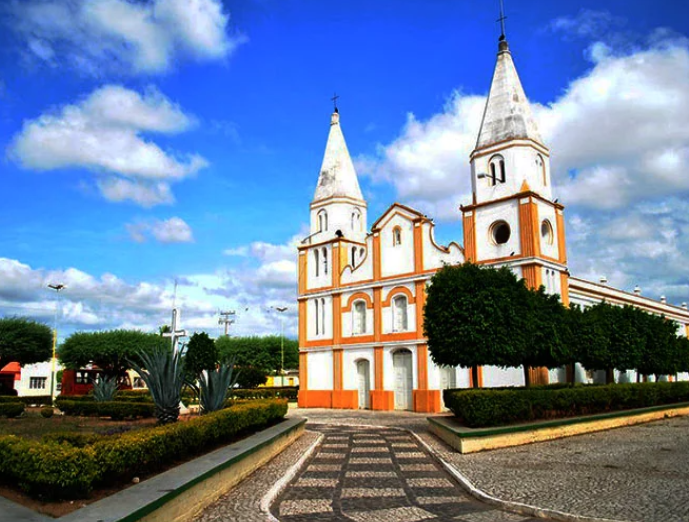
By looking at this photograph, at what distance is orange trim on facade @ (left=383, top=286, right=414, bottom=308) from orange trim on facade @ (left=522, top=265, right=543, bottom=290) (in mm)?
6133

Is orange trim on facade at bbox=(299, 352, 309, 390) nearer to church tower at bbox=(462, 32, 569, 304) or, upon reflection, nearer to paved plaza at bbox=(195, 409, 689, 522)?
church tower at bbox=(462, 32, 569, 304)

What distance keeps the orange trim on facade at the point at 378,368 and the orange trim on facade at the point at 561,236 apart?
9.54m

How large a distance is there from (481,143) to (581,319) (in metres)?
9.75

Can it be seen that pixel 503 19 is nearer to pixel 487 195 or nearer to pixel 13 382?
pixel 487 195

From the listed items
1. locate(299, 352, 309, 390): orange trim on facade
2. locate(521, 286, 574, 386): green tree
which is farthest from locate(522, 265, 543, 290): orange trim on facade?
locate(299, 352, 309, 390): orange trim on facade

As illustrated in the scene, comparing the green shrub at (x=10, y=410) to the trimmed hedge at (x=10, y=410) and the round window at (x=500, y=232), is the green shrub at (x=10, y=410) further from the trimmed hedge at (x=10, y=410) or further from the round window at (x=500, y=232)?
the round window at (x=500, y=232)

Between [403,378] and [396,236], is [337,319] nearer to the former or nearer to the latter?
[403,378]

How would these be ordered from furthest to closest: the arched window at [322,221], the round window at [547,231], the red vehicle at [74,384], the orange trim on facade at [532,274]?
the red vehicle at [74,384] < the arched window at [322,221] < the round window at [547,231] < the orange trim on facade at [532,274]

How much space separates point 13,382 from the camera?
185ft

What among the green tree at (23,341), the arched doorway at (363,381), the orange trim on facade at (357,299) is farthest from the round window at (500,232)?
the green tree at (23,341)

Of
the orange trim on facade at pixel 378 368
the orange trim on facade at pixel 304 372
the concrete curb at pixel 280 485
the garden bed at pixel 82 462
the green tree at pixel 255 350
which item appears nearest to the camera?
the garden bed at pixel 82 462

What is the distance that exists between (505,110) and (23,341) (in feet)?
112

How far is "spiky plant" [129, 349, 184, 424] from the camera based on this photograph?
12883mm

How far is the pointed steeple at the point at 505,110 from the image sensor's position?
26.7 m
